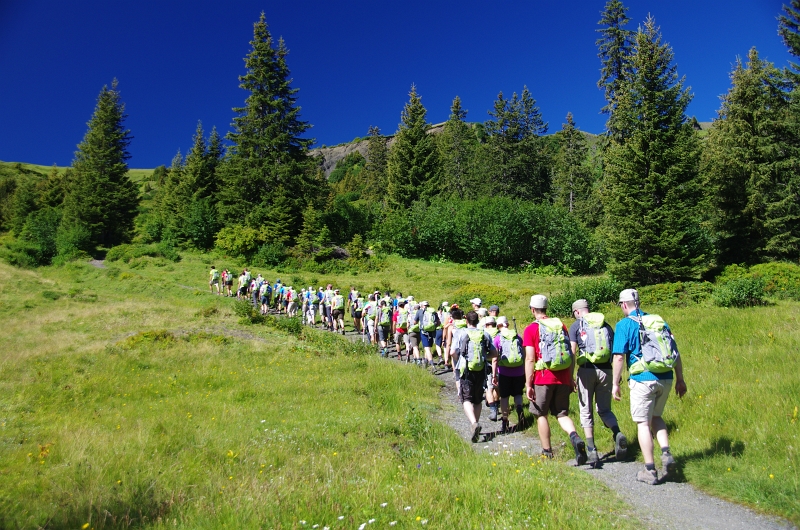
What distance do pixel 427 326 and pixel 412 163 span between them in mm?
38284

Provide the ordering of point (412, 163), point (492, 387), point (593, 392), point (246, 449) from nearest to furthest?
point (593, 392), point (246, 449), point (492, 387), point (412, 163)

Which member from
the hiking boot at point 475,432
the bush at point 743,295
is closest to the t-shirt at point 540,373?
the hiking boot at point 475,432

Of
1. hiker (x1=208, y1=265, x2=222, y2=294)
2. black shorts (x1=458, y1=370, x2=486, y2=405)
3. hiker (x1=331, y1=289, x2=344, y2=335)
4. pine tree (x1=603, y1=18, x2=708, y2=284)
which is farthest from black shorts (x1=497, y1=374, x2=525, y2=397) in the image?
hiker (x1=208, y1=265, x2=222, y2=294)

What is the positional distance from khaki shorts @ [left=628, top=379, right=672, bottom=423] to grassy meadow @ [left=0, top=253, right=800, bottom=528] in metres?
0.88

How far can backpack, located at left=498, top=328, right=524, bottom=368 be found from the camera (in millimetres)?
7109

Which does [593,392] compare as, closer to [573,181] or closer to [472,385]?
[472,385]

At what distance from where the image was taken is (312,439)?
6.67m

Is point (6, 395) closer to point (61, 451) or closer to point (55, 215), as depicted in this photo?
point (61, 451)

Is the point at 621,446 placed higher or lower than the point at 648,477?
higher

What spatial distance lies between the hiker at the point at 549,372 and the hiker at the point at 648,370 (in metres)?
0.64

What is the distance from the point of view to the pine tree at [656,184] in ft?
69.9

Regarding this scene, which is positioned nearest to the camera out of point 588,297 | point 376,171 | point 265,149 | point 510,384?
point 510,384

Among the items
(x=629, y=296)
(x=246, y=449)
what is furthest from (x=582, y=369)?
(x=246, y=449)

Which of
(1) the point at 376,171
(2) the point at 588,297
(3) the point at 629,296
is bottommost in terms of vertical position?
(2) the point at 588,297
